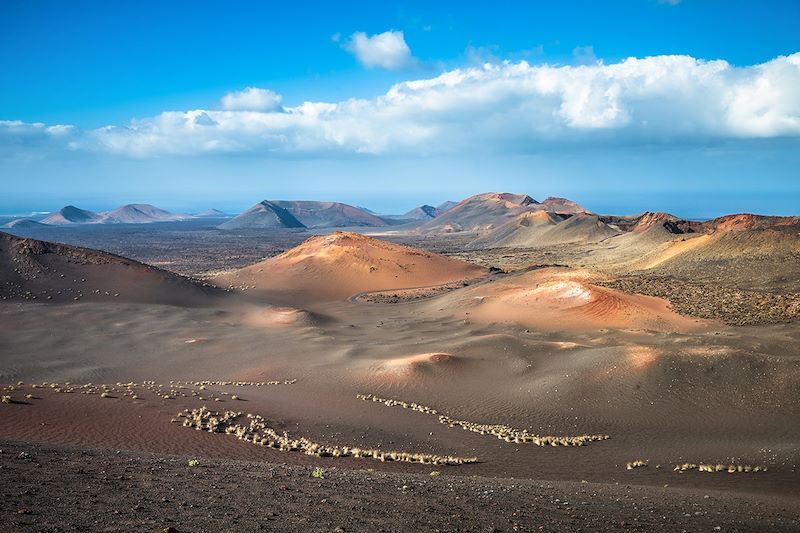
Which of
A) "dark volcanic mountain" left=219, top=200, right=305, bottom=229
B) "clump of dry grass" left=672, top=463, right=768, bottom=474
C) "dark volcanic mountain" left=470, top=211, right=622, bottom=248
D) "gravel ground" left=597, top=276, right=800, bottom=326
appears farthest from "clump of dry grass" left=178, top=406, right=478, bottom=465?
"dark volcanic mountain" left=219, top=200, right=305, bottom=229

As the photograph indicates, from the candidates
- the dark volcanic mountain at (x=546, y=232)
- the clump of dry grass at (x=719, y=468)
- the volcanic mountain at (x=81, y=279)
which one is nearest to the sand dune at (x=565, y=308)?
the clump of dry grass at (x=719, y=468)

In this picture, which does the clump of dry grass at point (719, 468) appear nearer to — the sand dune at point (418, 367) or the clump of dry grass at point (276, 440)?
the clump of dry grass at point (276, 440)

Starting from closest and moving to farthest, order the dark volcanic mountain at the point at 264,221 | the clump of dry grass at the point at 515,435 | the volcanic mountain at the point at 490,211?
the clump of dry grass at the point at 515,435 → the volcanic mountain at the point at 490,211 → the dark volcanic mountain at the point at 264,221

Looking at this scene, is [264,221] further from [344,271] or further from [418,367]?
[418,367]

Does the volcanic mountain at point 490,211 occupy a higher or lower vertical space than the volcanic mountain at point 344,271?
higher

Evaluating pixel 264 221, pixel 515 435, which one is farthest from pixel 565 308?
pixel 264 221

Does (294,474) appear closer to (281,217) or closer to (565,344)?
(565,344)

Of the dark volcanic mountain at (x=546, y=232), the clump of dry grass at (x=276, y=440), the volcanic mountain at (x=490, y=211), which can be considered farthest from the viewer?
the volcanic mountain at (x=490, y=211)
